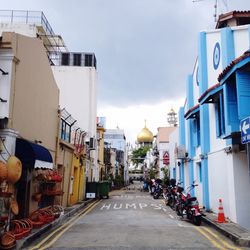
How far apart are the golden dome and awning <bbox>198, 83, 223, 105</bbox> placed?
68544mm

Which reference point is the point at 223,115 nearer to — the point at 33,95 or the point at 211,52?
the point at 211,52

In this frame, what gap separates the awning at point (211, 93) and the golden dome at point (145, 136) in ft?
225

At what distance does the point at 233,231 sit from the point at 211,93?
598cm

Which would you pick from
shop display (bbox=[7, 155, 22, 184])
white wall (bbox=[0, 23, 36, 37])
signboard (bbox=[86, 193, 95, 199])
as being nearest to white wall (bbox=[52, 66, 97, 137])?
white wall (bbox=[0, 23, 36, 37])

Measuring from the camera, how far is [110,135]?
76.1 metres

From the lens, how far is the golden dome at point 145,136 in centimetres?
8462

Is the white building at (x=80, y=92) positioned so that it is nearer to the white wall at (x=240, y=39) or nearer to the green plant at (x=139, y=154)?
the white wall at (x=240, y=39)

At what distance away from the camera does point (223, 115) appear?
14.0 metres

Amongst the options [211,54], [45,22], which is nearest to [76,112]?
[45,22]

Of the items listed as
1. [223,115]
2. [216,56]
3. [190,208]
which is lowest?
[190,208]

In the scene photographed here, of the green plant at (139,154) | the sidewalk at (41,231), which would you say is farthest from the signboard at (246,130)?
the green plant at (139,154)

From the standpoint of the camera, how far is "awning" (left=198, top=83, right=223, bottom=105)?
13758 millimetres

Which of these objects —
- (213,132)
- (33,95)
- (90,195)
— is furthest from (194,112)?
(90,195)

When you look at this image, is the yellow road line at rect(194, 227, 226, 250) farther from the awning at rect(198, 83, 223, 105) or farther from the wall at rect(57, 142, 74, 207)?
the wall at rect(57, 142, 74, 207)
